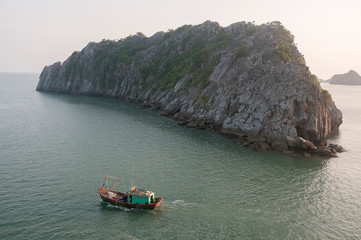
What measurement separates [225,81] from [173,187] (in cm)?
6005

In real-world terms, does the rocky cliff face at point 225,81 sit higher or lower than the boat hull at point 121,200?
higher

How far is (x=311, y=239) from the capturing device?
34.1m

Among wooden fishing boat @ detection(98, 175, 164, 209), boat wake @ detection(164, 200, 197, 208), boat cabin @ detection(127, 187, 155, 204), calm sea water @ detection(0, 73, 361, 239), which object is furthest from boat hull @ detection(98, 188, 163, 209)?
boat wake @ detection(164, 200, 197, 208)

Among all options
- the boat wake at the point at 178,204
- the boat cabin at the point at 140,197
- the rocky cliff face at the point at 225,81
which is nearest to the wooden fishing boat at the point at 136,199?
the boat cabin at the point at 140,197

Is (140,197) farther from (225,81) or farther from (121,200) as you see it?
(225,81)

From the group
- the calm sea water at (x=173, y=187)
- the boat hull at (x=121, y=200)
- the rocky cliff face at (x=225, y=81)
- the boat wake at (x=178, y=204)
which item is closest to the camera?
the calm sea water at (x=173, y=187)

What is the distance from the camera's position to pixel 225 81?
96.9 meters

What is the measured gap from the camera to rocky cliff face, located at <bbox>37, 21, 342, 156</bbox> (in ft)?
245

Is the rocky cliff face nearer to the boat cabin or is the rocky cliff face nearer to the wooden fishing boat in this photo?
the wooden fishing boat

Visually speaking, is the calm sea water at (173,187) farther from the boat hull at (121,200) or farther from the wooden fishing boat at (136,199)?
the wooden fishing boat at (136,199)

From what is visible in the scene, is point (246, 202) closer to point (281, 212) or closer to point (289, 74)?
point (281, 212)

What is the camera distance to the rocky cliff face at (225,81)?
74.8m

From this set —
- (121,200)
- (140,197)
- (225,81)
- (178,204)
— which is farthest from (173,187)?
(225,81)

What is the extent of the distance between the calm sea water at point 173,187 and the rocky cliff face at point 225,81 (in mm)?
10791
